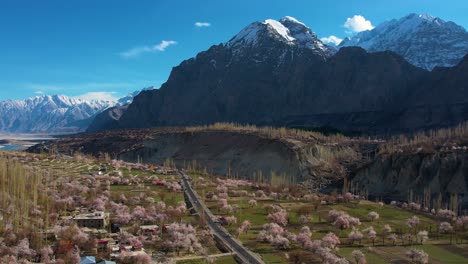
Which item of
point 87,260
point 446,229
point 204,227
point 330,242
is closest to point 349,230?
point 330,242

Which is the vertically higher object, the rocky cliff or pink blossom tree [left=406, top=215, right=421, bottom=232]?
the rocky cliff

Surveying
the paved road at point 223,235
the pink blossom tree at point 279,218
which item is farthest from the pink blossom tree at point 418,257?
the pink blossom tree at point 279,218

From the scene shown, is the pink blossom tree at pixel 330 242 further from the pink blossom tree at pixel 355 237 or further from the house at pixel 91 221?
the house at pixel 91 221

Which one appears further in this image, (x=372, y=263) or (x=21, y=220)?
(x=21, y=220)

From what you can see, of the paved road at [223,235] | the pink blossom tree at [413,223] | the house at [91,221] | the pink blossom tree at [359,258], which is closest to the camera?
the pink blossom tree at [359,258]

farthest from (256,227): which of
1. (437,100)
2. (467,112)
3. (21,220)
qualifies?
(437,100)

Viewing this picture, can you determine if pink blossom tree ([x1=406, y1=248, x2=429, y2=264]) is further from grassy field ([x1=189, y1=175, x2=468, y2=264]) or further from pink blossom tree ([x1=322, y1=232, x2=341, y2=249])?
pink blossom tree ([x1=322, y1=232, x2=341, y2=249])

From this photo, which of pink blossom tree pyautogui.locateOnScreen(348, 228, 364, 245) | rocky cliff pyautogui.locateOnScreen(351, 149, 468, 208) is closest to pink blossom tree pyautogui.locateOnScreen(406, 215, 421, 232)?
pink blossom tree pyautogui.locateOnScreen(348, 228, 364, 245)

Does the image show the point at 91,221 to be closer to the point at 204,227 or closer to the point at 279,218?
the point at 204,227

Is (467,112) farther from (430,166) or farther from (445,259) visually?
(445,259)
